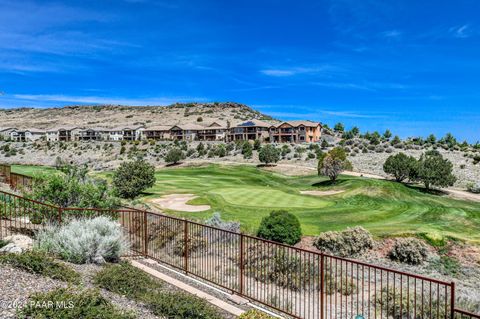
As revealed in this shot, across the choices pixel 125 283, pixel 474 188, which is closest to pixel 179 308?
pixel 125 283

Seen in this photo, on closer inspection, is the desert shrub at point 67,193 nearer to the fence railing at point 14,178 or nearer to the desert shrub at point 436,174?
the fence railing at point 14,178

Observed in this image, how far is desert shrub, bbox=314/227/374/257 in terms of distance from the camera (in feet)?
69.1

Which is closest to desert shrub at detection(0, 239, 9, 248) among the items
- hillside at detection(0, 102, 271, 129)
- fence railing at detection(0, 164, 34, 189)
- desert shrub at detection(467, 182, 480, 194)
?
fence railing at detection(0, 164, 34, 189)

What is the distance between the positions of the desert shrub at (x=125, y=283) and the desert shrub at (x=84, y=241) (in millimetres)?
1622

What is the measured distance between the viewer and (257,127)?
392 ft

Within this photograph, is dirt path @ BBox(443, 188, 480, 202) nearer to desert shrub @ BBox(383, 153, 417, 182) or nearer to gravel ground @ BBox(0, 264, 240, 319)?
desert shrub @ BBox(383, 153, 417, 182)

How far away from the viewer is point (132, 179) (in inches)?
1417

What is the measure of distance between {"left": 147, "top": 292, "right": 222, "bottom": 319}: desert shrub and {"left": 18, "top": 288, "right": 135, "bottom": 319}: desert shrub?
0.86 m

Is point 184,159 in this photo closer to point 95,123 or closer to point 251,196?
point 251,196

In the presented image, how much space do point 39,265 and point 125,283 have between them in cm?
188

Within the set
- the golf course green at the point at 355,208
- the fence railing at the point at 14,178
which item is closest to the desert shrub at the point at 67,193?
the golf course green at the point at 355,208

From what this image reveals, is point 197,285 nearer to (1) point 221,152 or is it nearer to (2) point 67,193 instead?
(2) point 67,193

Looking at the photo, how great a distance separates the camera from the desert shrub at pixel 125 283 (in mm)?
9484

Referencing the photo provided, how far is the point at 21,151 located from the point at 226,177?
65557 mm
